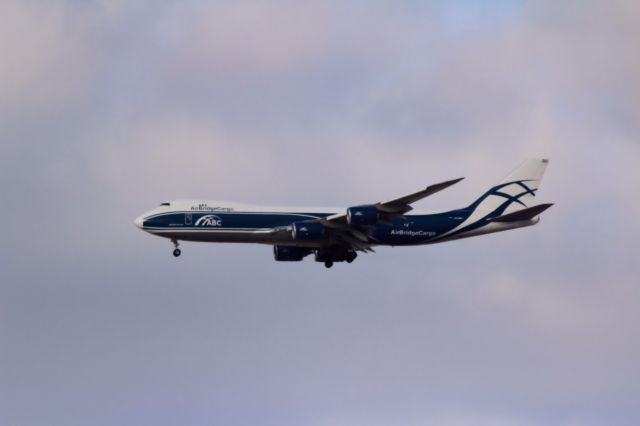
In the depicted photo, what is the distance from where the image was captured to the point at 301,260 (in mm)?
95875

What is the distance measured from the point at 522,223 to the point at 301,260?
16.7 m

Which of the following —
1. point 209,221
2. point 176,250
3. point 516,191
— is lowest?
point 176,250

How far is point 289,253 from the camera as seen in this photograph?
312ft

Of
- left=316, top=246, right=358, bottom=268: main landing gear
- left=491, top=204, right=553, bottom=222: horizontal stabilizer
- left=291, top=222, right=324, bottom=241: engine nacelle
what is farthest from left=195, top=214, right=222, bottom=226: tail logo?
left=491, top=204, right=553, bottom=222: horizontal stabilizer

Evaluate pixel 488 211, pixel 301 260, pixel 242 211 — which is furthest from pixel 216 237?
pixel 488 211

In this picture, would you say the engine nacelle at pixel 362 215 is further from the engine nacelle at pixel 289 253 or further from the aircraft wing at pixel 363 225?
the engine nacelle at pixel 289 253

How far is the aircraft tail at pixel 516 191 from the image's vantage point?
98.2 metres

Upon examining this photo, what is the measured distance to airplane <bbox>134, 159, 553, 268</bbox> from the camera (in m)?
88.8

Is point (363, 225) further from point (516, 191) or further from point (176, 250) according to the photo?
point (516, 191)

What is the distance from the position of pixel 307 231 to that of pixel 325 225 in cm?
149

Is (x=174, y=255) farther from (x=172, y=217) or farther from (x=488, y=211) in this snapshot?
(x=488, y=211)

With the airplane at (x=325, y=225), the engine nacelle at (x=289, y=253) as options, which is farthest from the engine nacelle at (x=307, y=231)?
the engine nacelle at (x=289, y=253)

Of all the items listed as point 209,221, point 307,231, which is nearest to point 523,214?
point 307,231

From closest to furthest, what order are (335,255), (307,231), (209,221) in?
1. (307,231)
2. (209,221)
3. (335,255)
